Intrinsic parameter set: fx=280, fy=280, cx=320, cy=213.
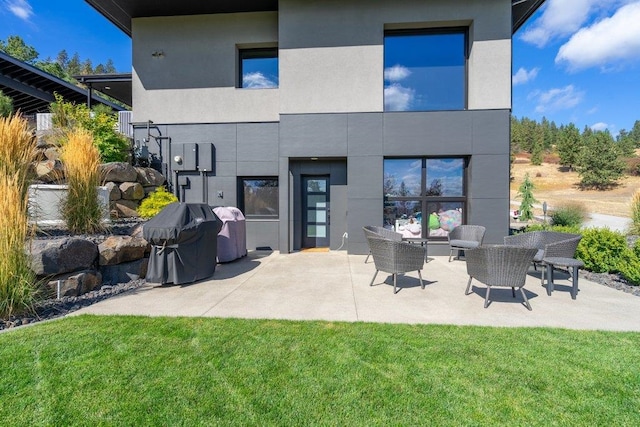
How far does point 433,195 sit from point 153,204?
25.0 feet

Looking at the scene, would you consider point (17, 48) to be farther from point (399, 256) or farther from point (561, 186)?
point (561, 186)

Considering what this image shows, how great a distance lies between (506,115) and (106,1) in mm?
11828

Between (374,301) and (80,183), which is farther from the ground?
(80,183)

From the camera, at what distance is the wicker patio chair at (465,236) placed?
667cm

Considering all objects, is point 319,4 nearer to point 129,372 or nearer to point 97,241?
point 97,241

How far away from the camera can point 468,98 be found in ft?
25.5

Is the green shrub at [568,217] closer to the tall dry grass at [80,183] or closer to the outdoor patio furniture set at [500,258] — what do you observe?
the outdoor patio furniture set at [500,258]

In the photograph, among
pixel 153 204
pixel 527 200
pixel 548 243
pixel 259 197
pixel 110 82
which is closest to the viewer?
pixel 548 243

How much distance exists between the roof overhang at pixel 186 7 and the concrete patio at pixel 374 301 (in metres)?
7.68

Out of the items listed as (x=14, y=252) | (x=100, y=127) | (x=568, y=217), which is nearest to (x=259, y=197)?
(x=100, y=127)

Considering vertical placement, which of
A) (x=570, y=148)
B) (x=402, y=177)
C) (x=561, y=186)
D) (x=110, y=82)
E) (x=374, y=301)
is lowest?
(x=374, y=301)

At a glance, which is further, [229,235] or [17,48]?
[17,48]

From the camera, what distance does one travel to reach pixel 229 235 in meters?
6.65

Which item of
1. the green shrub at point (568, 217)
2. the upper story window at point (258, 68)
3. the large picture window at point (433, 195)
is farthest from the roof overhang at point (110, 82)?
the green shrub at point (568, 217)
